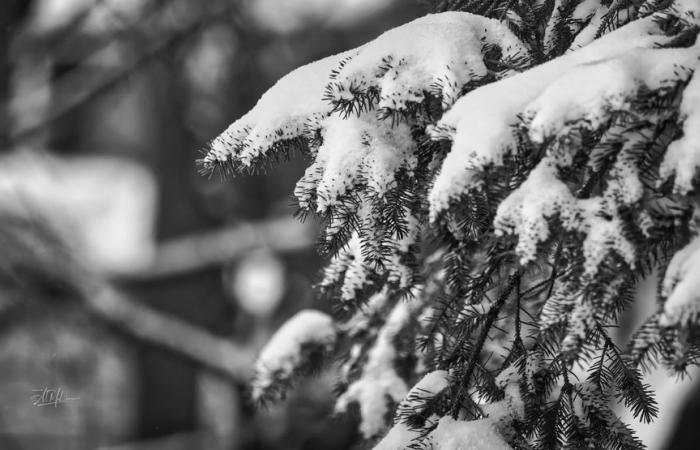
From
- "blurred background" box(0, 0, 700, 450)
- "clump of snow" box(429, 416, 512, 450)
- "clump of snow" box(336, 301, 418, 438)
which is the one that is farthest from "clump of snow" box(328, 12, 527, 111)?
"blurred background" box(0, 0, 700, 450)

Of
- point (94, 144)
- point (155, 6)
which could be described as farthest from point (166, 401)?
point (155, 6)

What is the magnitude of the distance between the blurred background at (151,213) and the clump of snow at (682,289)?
589 cm

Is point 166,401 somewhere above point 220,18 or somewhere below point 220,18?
below

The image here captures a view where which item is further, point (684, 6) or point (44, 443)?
point (44, 443)

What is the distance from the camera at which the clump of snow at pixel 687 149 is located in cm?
107

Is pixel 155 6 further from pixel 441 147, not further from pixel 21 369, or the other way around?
pixel 441 147

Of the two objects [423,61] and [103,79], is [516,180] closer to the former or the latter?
[423,61]

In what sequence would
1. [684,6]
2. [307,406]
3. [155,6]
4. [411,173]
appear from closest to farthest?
[684,6] < [411,173] < [307,406] < [155,6]

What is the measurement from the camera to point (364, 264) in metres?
1.62

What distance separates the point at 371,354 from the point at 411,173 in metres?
1.15

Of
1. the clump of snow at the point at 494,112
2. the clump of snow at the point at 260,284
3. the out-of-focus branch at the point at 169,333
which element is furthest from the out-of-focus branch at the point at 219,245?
the clump of snow at the point at 494,112

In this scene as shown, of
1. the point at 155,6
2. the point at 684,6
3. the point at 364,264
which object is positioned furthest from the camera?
the point at 155,6

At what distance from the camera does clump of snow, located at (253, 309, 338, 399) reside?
7.65ft

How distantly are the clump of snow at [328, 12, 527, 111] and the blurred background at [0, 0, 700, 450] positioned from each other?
5.59m
